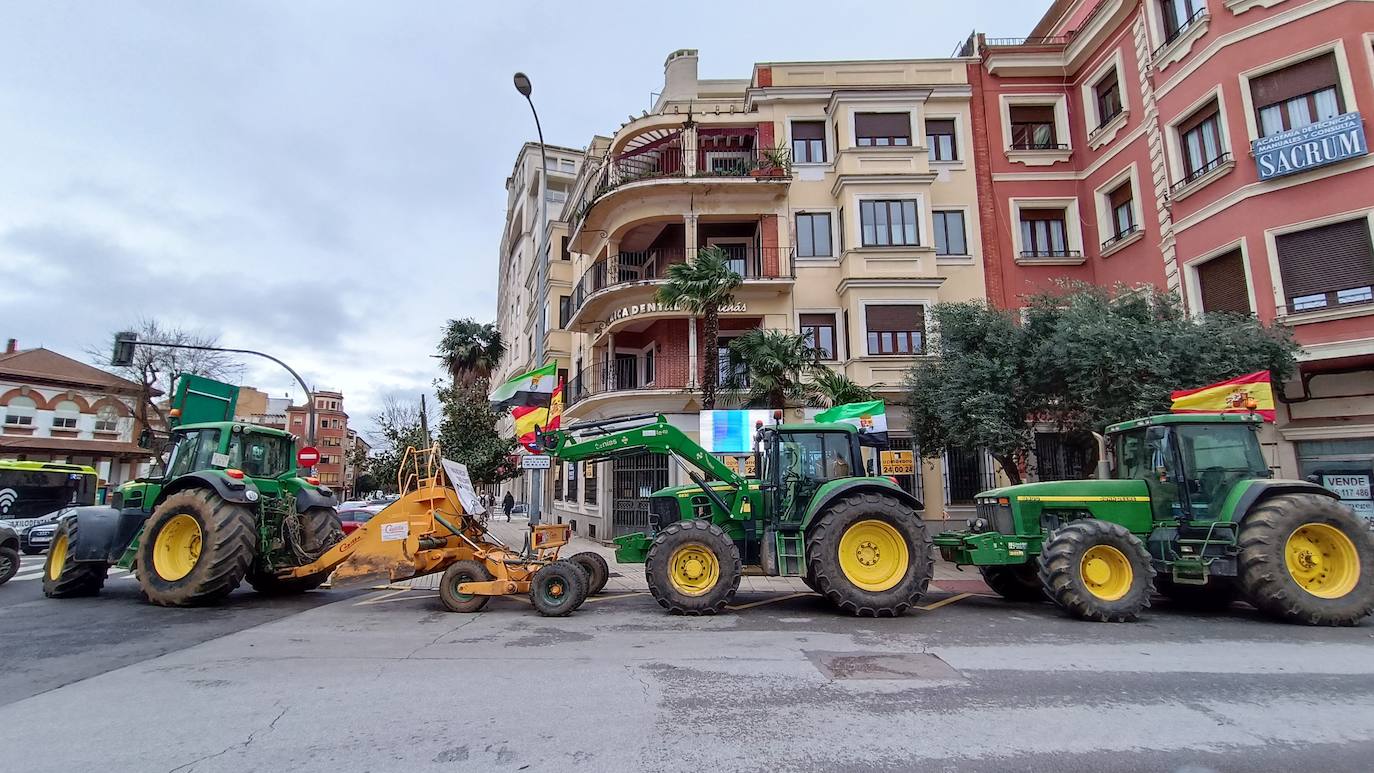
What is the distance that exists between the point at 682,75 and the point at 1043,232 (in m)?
14.4

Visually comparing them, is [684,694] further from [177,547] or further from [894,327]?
[894,327]

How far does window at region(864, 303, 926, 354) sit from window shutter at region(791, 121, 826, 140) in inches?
254

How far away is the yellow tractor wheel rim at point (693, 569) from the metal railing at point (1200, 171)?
1546 cm

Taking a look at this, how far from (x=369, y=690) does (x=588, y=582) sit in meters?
4.39

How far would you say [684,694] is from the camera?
4.93 meters

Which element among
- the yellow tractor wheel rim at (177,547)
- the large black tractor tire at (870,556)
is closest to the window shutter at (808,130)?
the large black tractor tire at (870,556)

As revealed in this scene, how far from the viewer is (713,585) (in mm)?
8250

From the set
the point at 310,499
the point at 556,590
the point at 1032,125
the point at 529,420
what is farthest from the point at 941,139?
the point at 310,499

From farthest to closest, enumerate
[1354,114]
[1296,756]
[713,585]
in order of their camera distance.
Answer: [1354,114] < [713,585] < [1296,756]

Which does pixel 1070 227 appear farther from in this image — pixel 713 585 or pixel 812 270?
pixel 713 585

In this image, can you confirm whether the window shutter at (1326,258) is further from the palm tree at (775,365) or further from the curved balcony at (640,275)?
the curved balcony at (640,275)

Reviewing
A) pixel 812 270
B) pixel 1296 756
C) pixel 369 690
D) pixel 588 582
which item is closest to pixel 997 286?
pixel 812 270

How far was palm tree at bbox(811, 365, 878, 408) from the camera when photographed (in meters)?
15.9

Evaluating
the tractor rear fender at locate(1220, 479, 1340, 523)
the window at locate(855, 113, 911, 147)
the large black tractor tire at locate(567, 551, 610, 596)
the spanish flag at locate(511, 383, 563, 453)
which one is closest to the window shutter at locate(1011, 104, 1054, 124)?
the window at locate(855, 113, 911, 147)
